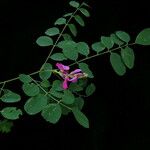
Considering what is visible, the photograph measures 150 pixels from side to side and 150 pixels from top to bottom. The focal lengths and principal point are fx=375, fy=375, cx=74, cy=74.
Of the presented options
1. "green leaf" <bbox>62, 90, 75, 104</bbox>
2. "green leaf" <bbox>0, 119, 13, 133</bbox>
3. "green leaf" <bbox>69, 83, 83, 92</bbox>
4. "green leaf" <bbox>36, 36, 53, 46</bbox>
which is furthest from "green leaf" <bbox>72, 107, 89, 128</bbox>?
"green leaf" <bbox>0, 119, 13, 133</bbox>

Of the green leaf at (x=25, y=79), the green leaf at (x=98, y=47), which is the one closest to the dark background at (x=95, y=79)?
the green leaf at (x=98, y=47)

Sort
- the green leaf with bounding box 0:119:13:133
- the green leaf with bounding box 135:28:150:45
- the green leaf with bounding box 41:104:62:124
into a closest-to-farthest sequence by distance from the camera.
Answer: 1. the green leaf with bounding box 41:104:62:124
2. the green leaf with bounding box 135:28:150:45
3. the green leaf with bounding box 0:119:13:133

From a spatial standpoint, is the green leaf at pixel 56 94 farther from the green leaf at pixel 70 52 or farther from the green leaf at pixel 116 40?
the green leaf at pixel 116 40

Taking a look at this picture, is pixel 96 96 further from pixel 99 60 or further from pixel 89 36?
pixel 89 36

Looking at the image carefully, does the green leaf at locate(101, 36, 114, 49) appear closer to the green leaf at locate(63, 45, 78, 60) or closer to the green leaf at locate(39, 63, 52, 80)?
the green leaf at locate(63, 45, 78, 60)

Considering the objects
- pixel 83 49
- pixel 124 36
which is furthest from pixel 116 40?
pixel 83 49

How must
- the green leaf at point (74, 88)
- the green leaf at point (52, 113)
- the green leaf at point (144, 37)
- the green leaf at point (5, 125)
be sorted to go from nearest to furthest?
the green leaf at point (52, 113) < the green leaf at point (144, 37) < the green leaf at point (74, 88) < the green leaf at point (5, 125)
